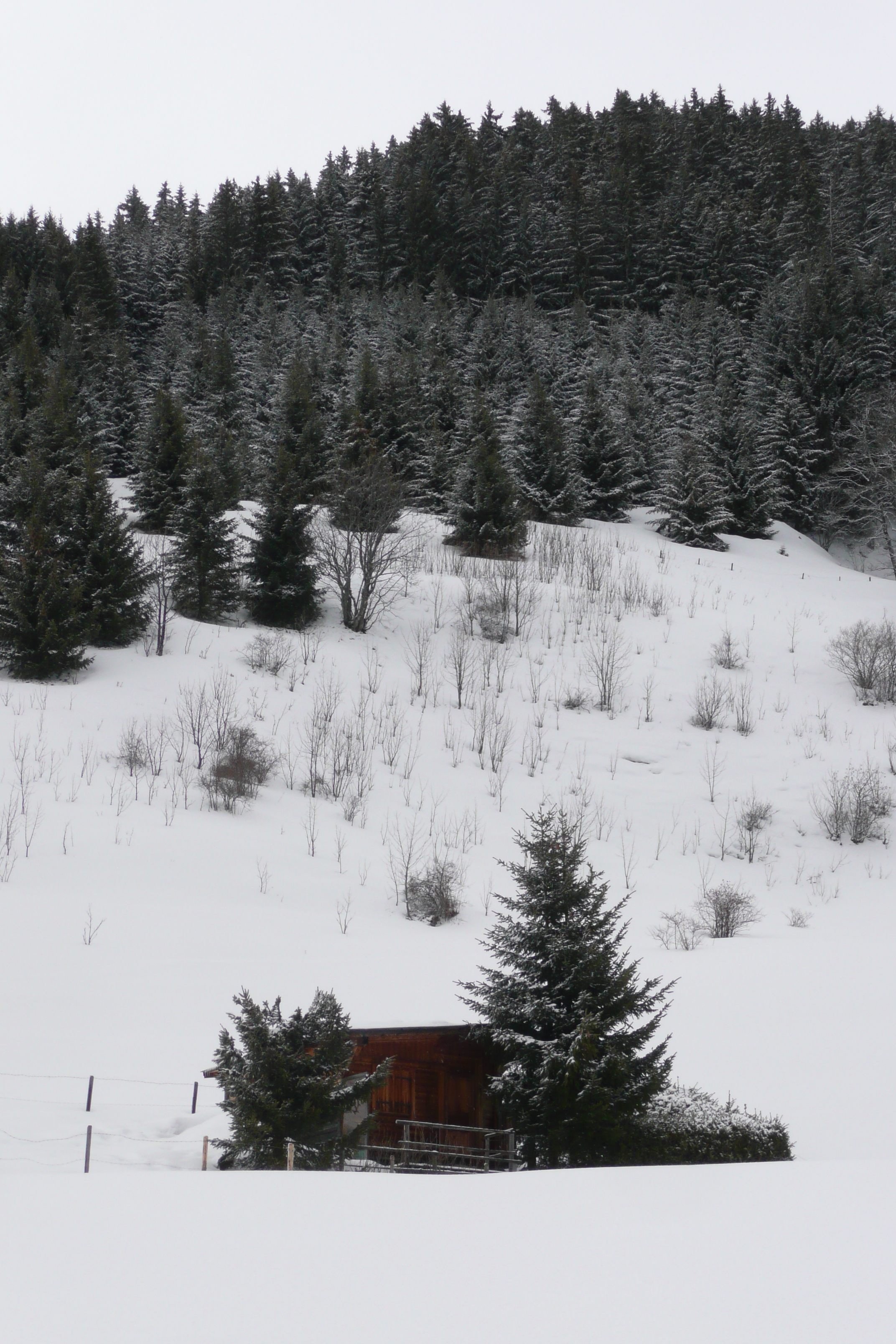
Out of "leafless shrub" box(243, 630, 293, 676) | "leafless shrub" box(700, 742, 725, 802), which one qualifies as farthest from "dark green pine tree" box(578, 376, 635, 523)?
"leafless shrub" box(243, 630, 293, 676)

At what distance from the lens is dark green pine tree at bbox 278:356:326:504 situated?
3438 cm

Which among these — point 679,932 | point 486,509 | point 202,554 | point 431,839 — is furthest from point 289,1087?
point 486,509

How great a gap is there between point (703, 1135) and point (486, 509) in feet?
83.4

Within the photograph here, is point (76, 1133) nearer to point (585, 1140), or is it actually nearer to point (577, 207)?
point (585, 1140)

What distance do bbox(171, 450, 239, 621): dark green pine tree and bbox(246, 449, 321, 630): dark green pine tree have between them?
27.4 inches

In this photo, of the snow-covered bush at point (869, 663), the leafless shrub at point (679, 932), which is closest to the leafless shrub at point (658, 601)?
the snow-covered bush at point (869, 663)

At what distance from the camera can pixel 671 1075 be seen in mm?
13211

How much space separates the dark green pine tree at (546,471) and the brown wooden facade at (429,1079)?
1062 inches

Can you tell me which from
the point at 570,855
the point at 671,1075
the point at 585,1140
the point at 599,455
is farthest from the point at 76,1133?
the point at 599,455

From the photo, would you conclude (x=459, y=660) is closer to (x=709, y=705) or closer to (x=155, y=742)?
(x=709, y=705)

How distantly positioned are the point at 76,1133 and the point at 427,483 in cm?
2991

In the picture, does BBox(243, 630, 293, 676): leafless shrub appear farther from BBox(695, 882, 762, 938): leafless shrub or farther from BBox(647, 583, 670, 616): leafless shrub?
BBox(695, 882, 762, 938): leafless shrub

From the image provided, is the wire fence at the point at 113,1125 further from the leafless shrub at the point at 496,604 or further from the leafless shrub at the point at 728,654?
the leafless shrub at the point at 728,654

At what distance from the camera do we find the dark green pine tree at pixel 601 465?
130 ft
